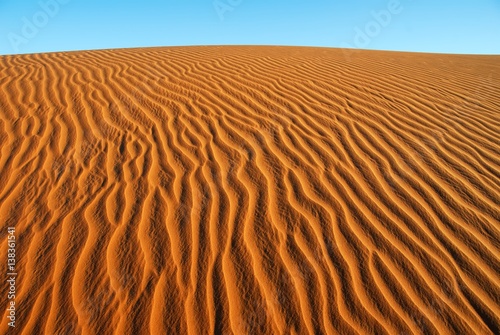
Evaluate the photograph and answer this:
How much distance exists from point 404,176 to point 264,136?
1.63 meters

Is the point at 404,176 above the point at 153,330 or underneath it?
above

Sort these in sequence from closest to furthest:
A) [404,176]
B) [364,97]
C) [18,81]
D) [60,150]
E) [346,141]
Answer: [404,176]
[60,150]
[346,141]
[364,97]
[18,81]

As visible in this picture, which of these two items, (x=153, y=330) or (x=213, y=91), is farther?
(x=213, y=91)

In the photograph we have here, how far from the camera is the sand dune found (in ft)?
7.00

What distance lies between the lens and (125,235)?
261cm

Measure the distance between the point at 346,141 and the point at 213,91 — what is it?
2.43 meters

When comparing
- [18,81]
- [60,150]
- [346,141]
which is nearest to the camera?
[60,150]

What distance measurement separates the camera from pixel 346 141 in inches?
150

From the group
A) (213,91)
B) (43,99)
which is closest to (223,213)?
(213,91)

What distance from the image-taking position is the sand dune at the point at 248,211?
2.13 meters

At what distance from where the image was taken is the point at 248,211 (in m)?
2.85

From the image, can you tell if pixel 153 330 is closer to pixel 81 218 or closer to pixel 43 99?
pixel 81 218

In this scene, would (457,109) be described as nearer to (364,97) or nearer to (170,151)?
(364,97)

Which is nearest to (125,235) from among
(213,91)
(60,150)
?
(60,150)
